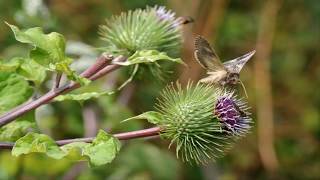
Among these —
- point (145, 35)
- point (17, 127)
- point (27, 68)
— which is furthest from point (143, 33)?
point (17, 127)

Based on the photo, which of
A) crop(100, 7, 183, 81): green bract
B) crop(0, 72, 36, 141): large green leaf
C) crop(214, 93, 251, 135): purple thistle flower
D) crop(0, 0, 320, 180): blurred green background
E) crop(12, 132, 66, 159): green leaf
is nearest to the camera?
crop(12, 132, 66, 159): green leaf

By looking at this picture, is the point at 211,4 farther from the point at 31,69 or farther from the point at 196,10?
the point at 31,69

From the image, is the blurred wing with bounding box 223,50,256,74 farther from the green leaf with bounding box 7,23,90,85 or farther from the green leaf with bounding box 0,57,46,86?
the green leaf with bounding box 0,57,46,86

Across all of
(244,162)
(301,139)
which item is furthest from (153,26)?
(301,139)

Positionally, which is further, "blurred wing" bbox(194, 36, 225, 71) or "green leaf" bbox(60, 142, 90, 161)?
"blurred wing" bbox(194, 36, 225, 71)

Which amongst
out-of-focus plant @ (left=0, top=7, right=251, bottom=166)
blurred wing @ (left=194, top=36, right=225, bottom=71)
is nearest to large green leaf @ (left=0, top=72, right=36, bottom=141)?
out-of-focus plant @ (left=0, top=7, right=251, bottom=166)
